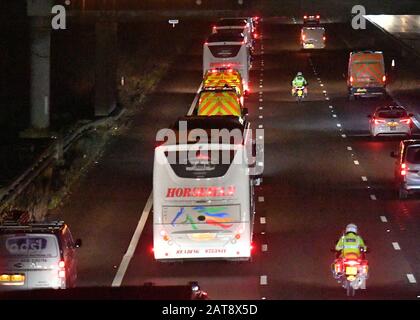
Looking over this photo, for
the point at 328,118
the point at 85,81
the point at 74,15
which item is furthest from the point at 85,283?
the point at 85,81

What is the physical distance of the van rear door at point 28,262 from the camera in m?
23.4

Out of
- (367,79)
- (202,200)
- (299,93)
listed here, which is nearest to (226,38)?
(299,93)

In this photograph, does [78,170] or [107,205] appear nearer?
[107,205]

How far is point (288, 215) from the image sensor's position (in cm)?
3412

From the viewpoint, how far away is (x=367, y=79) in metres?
59.6

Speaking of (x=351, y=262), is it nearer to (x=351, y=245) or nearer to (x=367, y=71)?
(x=351, y=245)

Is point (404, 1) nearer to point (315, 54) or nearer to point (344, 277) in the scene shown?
point (315, 54)

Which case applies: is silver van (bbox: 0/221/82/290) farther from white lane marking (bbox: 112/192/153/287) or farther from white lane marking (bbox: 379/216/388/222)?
white lane marking (bbox: 379/216/388/222)

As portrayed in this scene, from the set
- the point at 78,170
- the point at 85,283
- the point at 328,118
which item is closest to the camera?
the point at 85,283

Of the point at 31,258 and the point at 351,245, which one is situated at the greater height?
the point at 351,245

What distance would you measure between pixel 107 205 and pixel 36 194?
1878 millimetres

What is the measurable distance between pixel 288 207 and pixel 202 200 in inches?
316

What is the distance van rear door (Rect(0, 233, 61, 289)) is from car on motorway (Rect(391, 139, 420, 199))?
14117 mm

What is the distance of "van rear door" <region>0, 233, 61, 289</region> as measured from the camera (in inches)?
922
